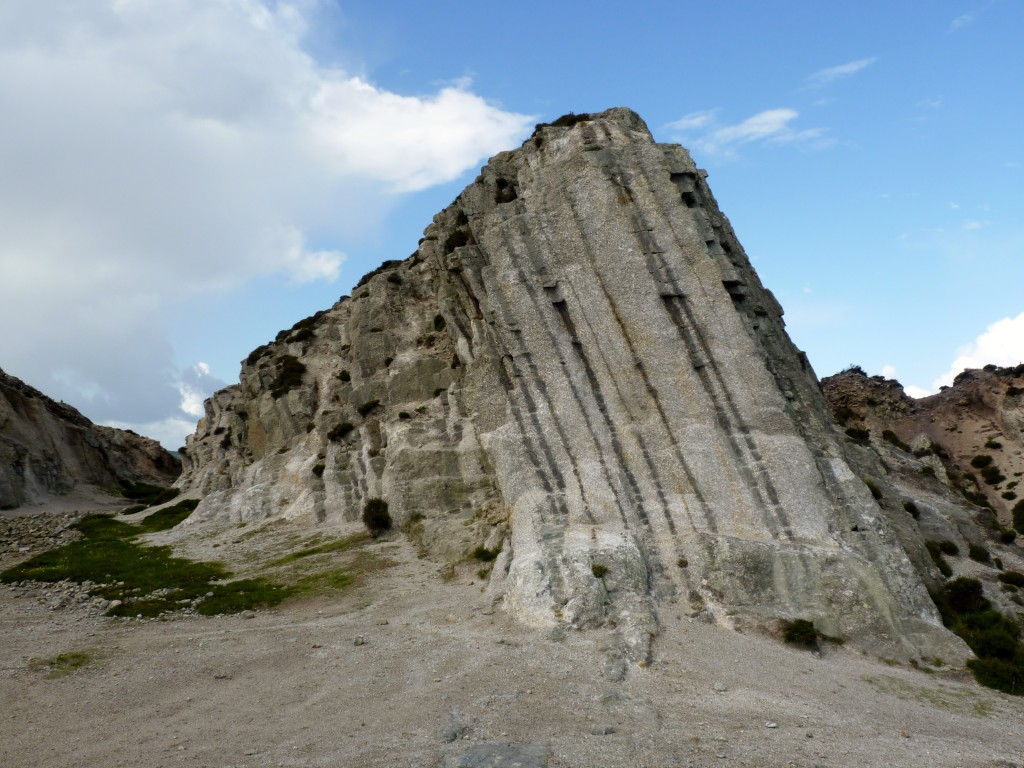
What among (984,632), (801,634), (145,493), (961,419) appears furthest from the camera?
(145,493)

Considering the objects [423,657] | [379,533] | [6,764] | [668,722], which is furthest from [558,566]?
[6,764]

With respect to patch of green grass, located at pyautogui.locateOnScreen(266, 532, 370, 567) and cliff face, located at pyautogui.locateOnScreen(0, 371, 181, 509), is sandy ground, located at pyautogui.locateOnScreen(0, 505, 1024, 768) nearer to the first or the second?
patch of green grass, located at pyautogui.locateOnScreen(266, 532, 370, 567)

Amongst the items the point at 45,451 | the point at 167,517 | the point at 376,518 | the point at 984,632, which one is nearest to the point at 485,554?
the point at 376,518

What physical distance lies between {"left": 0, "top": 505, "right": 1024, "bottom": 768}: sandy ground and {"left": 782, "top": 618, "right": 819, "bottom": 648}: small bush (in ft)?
1.95

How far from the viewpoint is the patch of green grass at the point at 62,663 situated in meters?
23.1

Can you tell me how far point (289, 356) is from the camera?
202 ft

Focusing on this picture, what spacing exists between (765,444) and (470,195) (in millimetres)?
23569

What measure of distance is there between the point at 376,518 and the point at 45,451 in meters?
52.9

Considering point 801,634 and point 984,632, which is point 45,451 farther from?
→ point 984,632

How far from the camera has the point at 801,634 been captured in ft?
84.6

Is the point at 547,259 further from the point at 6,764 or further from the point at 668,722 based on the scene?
the point at 6,764

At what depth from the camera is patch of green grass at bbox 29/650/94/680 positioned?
2311 cm

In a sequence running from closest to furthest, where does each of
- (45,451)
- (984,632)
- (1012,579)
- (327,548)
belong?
(984,632)
(1012,579)
(327,548)
(45,451)

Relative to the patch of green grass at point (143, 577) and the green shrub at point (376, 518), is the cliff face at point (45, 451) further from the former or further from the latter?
the green shrub at point (376, 518)
